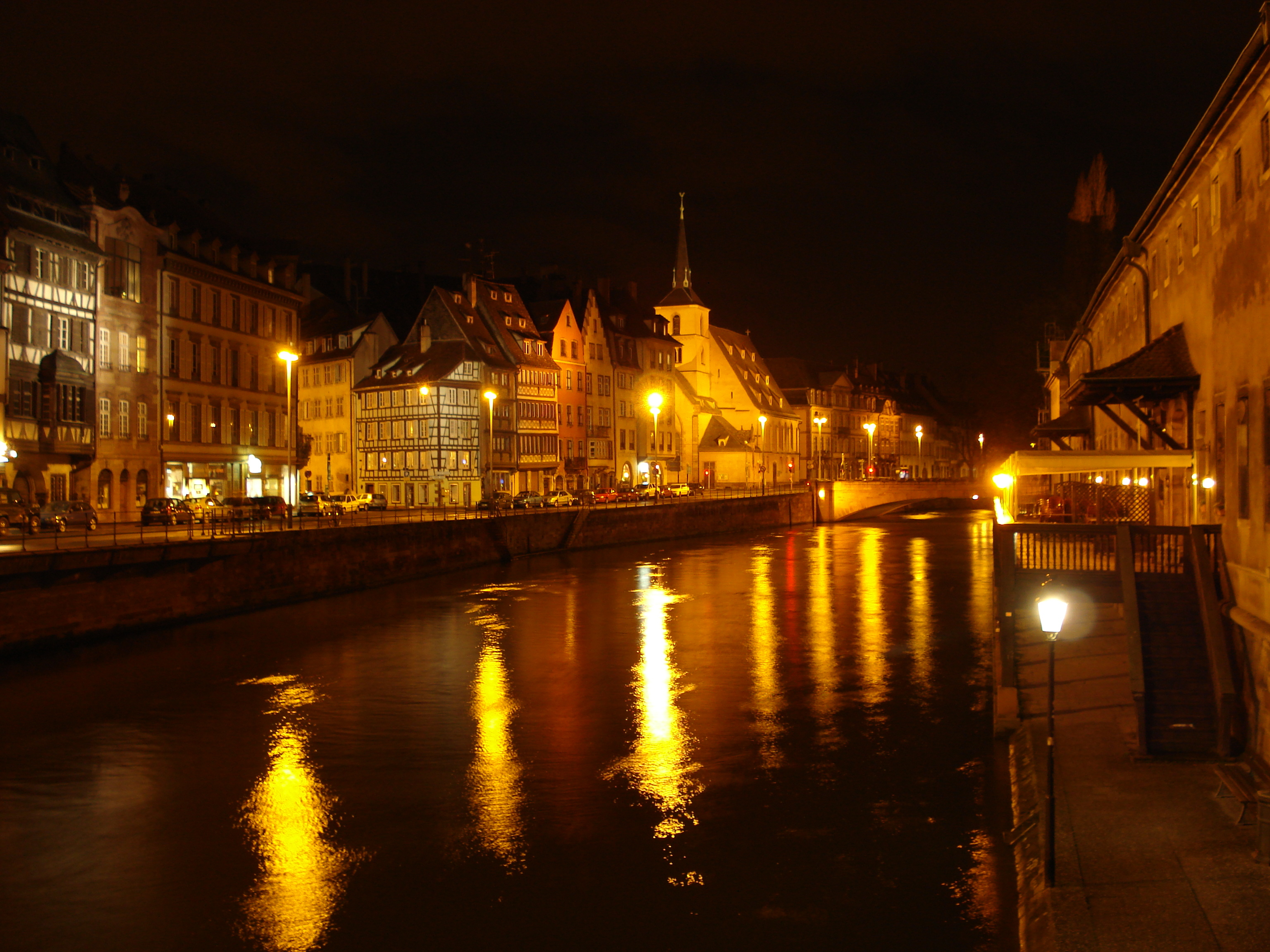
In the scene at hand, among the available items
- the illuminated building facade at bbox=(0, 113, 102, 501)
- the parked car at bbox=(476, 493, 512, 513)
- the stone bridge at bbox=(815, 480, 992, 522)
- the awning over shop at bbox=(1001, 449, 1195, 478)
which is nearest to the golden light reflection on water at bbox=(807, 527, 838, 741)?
the awning over shop at bbox=(1001, 449, 1195, 478)

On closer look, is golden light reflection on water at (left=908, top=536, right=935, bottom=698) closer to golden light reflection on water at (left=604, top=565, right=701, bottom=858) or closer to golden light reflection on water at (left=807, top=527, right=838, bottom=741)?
golden light reflection on water at (left=807, top=527, right=838, bottom=741)

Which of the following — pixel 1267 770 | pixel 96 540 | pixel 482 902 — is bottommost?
pixel 482 902

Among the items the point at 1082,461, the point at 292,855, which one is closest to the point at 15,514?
the point at 292,855

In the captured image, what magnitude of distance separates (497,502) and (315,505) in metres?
11.1

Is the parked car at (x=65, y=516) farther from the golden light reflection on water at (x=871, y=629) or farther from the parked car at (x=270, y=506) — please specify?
the golden light reflection on water at (x=871, y=629)

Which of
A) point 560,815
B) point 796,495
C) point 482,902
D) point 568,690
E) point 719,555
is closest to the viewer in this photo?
point 482,902

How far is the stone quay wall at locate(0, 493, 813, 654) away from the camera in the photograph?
2764cm

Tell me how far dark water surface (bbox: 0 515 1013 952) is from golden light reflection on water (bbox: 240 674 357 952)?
0.15ft

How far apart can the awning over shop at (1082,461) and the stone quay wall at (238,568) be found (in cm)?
2128

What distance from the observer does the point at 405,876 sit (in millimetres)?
13945

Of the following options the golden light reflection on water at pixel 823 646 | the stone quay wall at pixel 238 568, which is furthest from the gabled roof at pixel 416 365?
the golden light reflection on water at pixel 823 646

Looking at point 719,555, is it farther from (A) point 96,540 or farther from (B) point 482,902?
(B) point 482,902

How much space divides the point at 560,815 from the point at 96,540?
21492 millimetres

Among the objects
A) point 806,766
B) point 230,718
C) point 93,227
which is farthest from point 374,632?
point 93,227
